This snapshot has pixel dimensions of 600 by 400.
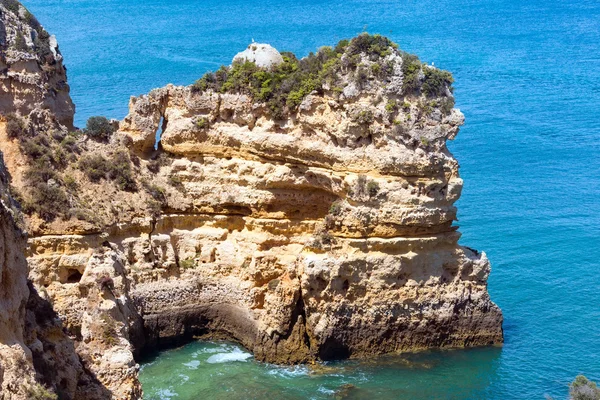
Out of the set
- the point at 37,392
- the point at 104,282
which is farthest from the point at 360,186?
the point at 37,392

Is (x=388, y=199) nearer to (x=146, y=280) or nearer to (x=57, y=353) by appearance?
(x=146, y=280)

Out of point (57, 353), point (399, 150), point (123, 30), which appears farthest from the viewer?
point (123, 30)

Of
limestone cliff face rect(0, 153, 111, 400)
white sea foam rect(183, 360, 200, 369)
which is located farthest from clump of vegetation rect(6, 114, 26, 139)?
limestone cliff face rect(0, 153, 111, 400)

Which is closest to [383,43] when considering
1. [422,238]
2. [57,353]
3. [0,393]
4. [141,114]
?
[422,238]

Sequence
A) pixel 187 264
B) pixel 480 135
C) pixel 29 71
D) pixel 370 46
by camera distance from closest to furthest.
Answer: pixel 370 46 < pixel 29 71 < pixel 187 264 < pixel 480 135

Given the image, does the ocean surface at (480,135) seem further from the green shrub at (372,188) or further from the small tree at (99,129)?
the small tree at (99,129)

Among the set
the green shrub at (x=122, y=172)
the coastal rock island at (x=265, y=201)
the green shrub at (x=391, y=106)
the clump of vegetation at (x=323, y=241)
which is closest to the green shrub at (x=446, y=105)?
the coastal rock island at (x=265, y=201)

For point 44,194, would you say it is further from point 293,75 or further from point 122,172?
point 293,75
